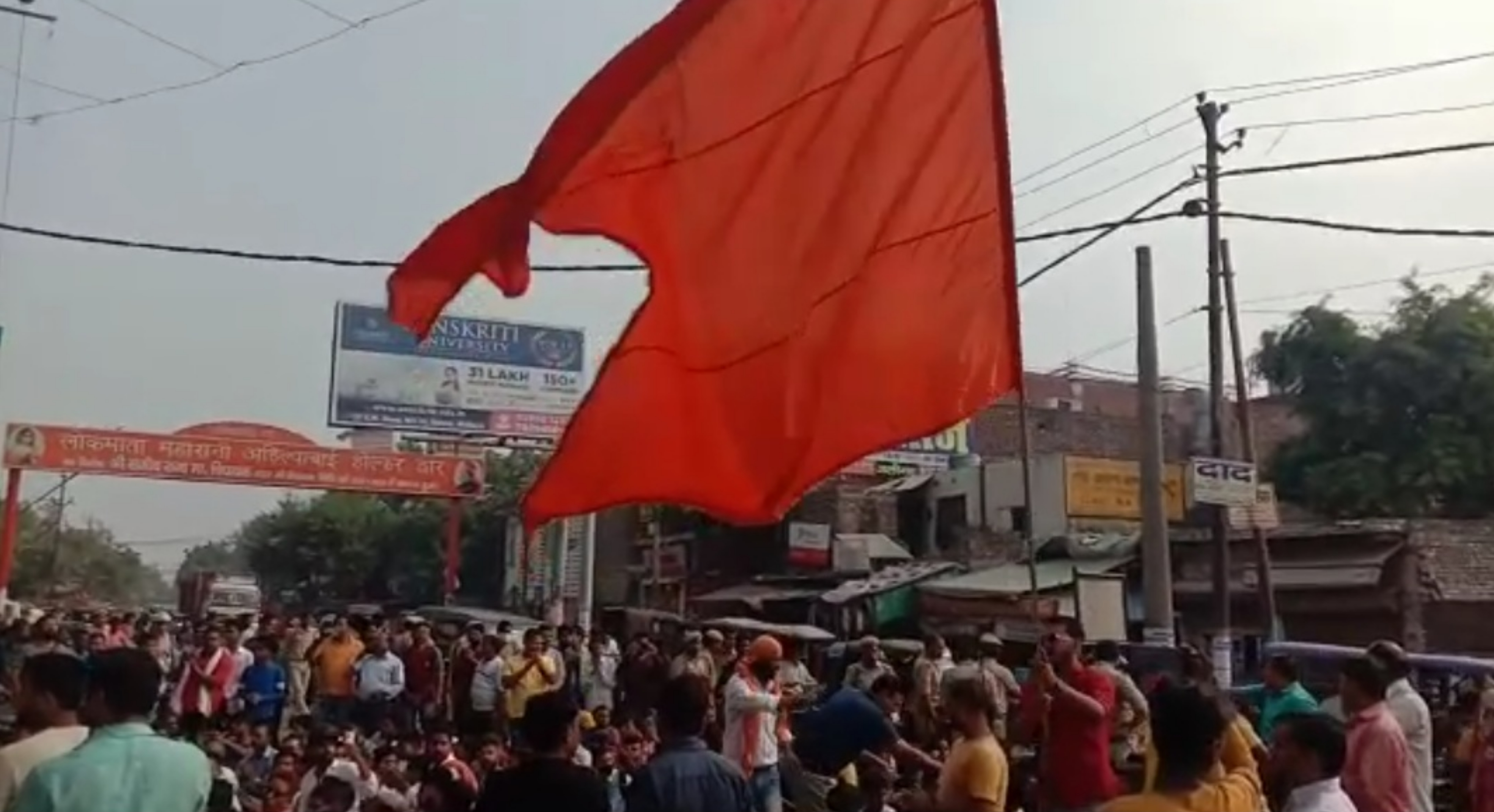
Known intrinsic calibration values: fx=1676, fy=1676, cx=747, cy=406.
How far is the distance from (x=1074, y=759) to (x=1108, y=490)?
75.2 feet

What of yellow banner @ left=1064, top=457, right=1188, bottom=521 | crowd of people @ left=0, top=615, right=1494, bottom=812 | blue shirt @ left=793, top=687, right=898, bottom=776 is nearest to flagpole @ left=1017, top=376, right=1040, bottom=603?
crowd of people @ left=0, top=615, right=1494, bottom=812

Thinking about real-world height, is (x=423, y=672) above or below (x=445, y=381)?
below

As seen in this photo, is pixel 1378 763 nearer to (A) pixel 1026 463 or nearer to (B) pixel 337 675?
(A) pixel 1026 463

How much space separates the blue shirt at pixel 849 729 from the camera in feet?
24.9

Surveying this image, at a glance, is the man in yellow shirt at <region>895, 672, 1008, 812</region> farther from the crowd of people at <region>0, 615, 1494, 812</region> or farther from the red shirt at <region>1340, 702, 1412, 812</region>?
the red shirt at <region>1340, 702, 1412, 812</region>

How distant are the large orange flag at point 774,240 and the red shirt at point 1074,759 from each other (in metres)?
2.47

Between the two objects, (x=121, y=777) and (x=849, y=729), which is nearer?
(x=121, y=777)

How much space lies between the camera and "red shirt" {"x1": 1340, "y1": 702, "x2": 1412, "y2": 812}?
251 inches

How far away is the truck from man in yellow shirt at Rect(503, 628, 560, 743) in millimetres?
27554

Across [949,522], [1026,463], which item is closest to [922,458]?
[949,522]

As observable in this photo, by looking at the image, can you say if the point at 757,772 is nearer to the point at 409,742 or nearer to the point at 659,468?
the point at 409,742

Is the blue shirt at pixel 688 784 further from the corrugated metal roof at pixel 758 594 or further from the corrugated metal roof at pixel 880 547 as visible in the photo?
the corrugated metal roof at pixel 880 547

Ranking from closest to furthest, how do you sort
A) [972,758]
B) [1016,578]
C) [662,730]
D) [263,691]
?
[662,730], [972,758], [263,691], [1016,578]

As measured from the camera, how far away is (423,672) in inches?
703
